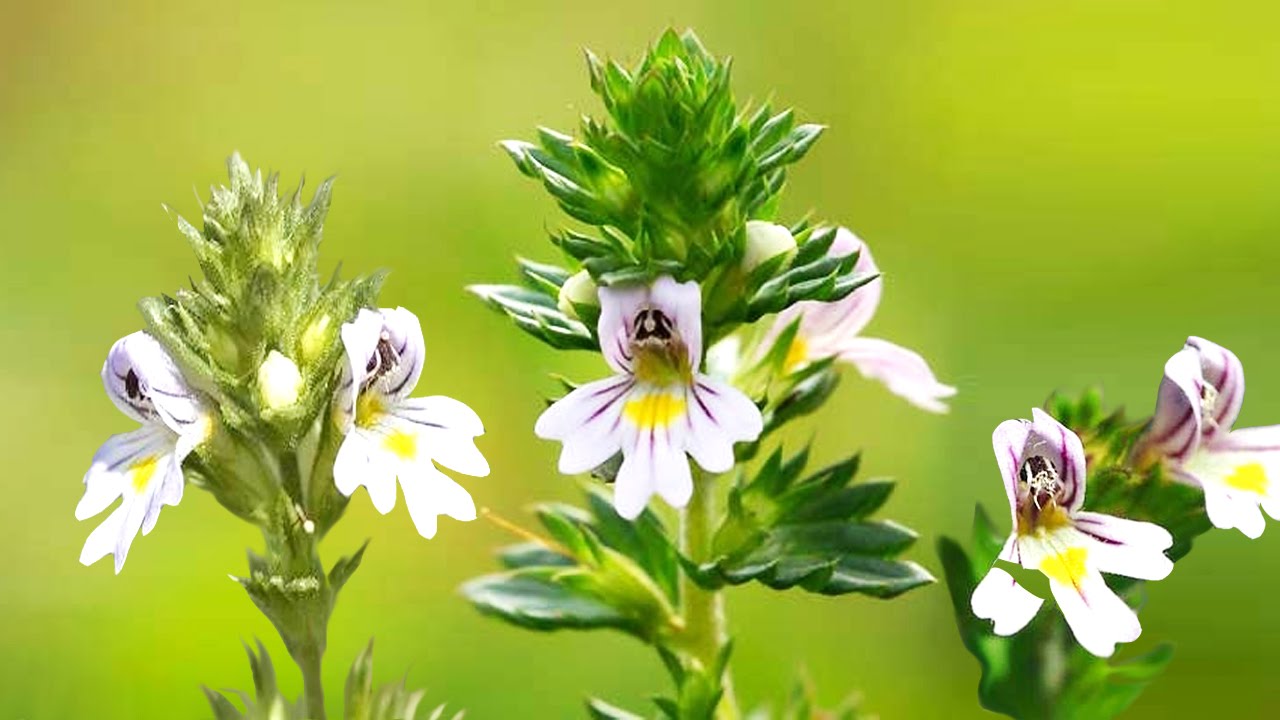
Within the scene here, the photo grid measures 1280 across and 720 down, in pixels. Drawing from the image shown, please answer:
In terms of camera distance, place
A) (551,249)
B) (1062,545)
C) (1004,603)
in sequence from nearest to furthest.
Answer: (1004,603), (1062,545), (551,249)

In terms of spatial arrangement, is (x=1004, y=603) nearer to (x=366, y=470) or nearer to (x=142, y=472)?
(x=366, y=470)

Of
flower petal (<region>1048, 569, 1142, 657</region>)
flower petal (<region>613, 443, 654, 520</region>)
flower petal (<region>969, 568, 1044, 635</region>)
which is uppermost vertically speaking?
flower petal (<region>613, 443, 654, 520</region>)

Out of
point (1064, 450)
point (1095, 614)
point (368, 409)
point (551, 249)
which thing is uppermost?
point (551, 249)

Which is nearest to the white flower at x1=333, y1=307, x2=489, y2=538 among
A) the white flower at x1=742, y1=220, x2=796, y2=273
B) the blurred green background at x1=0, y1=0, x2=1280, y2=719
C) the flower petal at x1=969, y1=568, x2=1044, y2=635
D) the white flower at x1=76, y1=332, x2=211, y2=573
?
the white flower at x1=76, y1=332, x2=211, y2=573

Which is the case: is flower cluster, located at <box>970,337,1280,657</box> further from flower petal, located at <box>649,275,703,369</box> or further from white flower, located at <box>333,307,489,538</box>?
white flower, located at <box>333,307,489,538</box>

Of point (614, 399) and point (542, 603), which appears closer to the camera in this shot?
point (614, 399)

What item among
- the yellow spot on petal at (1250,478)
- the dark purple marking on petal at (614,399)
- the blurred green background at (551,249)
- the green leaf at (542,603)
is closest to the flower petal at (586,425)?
the dark purple marking on petal at (614,399)

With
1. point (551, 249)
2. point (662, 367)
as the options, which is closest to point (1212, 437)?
point (662, 367)
